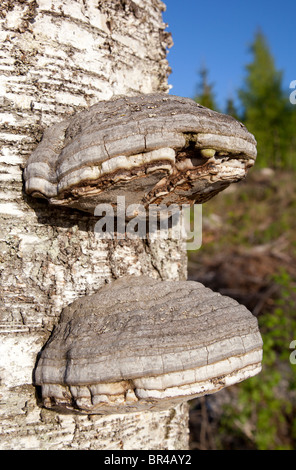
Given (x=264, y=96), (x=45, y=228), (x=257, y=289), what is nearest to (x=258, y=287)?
(x=257, y=289)

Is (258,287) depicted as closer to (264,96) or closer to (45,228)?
(45,228)

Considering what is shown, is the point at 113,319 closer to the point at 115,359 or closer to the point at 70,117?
the point at 115,359

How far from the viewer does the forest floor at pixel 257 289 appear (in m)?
4.15

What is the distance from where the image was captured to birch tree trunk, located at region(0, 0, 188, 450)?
1283mm

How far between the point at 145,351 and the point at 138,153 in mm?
543

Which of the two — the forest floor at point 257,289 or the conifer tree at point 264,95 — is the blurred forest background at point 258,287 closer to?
the forest floor at point 257,289

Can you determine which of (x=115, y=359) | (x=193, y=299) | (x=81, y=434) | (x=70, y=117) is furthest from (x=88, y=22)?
(x=81, y=434)

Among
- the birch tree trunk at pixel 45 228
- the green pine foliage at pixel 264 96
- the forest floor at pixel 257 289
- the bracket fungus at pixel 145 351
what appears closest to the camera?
the bracket fungus at pixel 145 351

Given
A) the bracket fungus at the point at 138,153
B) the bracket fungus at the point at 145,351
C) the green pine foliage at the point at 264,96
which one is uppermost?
the green pine foliage at the point at 264,96

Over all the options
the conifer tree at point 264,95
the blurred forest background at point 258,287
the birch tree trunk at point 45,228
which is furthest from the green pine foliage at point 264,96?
the birch tree trunk at point 45,228

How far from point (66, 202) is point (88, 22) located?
75 cm

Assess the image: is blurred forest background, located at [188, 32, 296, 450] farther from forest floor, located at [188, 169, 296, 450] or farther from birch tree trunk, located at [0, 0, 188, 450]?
birch tree trunk, located at [0, 0, 188, 450]

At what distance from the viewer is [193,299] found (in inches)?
49.4

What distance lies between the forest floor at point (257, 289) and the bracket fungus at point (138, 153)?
315 centimetres
